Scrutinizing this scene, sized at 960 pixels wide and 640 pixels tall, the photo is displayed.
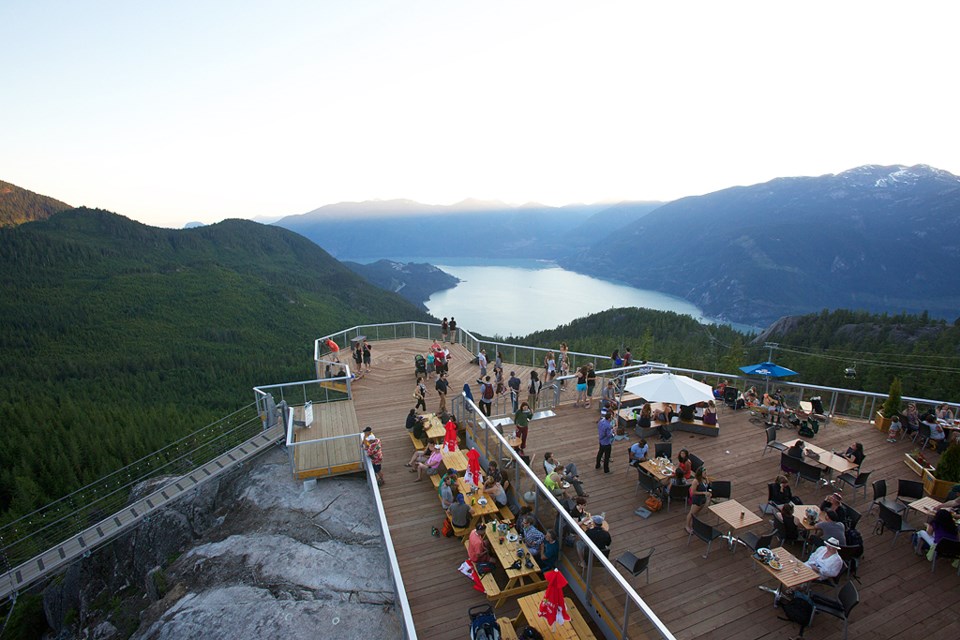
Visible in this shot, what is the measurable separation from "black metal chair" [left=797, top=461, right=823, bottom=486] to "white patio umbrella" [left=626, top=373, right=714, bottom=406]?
245 centimetres

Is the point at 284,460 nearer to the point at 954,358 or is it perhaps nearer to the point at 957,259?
the point at 954,358

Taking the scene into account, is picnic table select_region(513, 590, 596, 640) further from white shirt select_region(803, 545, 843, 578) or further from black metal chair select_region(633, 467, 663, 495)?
white shirt select_region(803, 545, 843, 578)

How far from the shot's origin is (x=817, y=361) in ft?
180

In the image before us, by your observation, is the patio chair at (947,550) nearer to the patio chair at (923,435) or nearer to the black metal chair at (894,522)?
the black metal chair at (894,522)

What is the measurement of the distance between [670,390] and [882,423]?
682 centimetres

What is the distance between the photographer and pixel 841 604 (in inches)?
269

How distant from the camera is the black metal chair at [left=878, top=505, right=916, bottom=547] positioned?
8594 millimetres

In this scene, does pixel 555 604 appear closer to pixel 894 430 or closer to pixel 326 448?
pixel 326 448

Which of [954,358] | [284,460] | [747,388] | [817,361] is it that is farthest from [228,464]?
[954,358]

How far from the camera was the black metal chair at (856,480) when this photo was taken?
33.1 feet

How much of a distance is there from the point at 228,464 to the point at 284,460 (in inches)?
81.3

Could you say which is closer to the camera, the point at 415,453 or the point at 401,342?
the point at 415,453

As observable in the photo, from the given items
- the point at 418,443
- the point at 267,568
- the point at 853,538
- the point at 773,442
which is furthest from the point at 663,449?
the point at 267,568

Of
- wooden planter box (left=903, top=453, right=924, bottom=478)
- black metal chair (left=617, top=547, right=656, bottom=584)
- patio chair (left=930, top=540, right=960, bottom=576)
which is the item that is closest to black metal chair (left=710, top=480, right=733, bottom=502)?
black metal chair (left=617, top=547, right=656, bottom=584)
